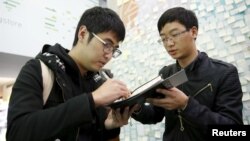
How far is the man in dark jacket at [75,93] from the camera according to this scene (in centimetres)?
82

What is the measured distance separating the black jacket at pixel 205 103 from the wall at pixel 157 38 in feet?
1.24

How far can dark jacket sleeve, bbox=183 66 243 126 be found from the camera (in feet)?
3.67

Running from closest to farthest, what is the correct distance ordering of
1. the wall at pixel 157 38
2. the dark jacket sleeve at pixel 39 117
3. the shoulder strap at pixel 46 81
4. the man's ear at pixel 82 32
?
the dark jacket sleeve at pixel 39 117 < the shoulder strap at pixel 46 81 < the man's ear at pixel 82 32 < the wall at pixel 157 38

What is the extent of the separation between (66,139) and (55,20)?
1429 mm

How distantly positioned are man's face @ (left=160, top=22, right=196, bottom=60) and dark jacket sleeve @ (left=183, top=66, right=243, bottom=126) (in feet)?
0.76

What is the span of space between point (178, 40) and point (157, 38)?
29.3 inches

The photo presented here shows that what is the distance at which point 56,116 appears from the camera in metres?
0.82

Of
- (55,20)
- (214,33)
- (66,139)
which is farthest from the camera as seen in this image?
(55,20)

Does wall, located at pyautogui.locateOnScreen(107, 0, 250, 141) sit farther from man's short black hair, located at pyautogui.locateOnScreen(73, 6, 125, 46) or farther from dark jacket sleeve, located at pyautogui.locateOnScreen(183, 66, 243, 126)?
man's short black hair, located at pyautogui.locateOnScreen(73, 6, 125, 46)

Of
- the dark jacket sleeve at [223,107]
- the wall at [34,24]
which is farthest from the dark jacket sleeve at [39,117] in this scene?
the wall at [34,24]

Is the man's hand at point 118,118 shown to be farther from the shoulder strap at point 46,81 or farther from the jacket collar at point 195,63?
the jacket collar at point 195,63

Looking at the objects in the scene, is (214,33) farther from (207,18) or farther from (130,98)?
(130,98)

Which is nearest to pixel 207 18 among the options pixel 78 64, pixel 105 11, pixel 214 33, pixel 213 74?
pixel 214 33

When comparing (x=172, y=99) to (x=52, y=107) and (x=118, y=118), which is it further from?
(x=52, y=107)
